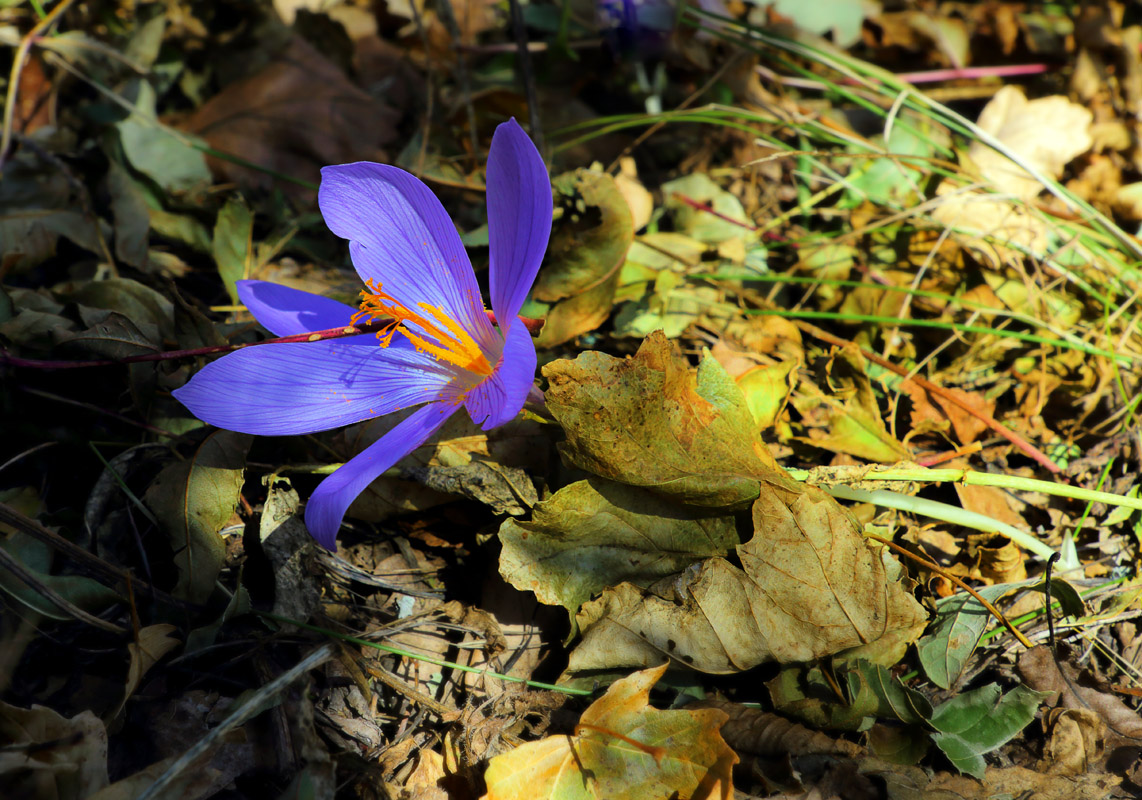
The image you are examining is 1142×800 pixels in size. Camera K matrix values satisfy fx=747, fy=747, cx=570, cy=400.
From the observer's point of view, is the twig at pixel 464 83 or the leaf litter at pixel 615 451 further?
the twig at pixel 464 83

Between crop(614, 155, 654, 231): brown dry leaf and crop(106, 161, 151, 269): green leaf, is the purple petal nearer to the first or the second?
crop(614, 155, 654, 231): brown dry leaf

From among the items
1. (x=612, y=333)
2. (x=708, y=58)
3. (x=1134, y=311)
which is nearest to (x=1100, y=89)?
(x=1134, y=311)

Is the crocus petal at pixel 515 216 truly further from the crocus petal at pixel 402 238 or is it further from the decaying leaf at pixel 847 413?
the decaying leaf at pixel 847 413

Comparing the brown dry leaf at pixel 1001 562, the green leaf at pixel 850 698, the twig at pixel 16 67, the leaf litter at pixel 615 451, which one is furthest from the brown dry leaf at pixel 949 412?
the twig at pixel 16 67

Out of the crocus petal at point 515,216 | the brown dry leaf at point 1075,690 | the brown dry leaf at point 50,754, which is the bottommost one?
the brown dry leaf at point 50,754

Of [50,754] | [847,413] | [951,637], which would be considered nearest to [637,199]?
[847,413]

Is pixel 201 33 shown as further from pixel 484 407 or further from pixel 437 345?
pixel 484 407
